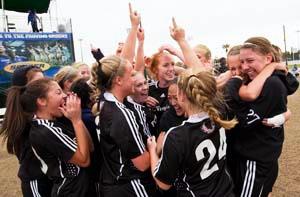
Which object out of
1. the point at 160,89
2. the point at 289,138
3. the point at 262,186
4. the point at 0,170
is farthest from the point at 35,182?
the point at 289,138

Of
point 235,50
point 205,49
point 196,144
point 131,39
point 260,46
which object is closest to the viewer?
point 196,144

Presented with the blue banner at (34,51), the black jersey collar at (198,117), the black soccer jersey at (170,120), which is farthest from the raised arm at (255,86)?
the blue banner at (34,51)

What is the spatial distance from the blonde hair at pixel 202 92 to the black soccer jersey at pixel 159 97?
Answer: 3.58ft

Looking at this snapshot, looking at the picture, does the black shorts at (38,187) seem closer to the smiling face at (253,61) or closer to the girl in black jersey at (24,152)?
the girl in black jersey at (24,152)

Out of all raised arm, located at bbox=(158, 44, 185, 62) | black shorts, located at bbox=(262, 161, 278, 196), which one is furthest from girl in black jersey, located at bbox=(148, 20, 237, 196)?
raised arm, located at bbox=(158, 44, 185, 62)

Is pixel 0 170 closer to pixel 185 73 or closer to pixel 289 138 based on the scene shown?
pixel 289 138

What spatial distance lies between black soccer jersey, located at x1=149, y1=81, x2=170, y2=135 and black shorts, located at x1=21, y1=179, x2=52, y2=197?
1.15 m

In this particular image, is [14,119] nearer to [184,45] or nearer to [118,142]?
[118,142]

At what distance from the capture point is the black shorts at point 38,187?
10.6 feet

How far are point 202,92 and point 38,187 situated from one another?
179 centimetres

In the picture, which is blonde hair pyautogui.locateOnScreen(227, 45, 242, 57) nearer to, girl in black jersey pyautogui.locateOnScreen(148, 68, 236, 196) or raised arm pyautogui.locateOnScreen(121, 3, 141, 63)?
girl in black jersey pyautogui.locateOnScreen(148, 68, 236, 196)

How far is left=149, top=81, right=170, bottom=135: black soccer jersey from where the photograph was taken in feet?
12.1

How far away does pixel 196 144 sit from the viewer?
236 cm

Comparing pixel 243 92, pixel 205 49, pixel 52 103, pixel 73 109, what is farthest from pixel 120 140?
pixel 205 49
